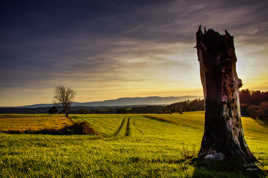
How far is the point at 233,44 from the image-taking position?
7234 millimetres

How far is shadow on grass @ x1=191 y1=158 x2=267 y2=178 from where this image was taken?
4719mm

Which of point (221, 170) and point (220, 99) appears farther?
point (220, 99)

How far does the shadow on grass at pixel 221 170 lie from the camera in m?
4.72

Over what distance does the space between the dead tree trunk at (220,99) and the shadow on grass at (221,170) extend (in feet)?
1.23

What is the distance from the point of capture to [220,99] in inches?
263

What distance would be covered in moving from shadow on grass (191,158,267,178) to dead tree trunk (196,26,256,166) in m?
0.37

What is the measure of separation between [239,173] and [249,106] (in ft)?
350

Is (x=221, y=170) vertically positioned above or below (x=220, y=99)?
below

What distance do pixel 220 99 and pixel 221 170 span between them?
2.56 meters

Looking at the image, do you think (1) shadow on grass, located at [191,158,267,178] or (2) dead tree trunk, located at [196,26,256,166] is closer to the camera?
(1) shadow on grass, located at [191,158,267,178]

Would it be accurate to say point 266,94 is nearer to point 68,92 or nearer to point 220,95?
point 68,92

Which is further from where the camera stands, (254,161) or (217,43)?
(217,43)

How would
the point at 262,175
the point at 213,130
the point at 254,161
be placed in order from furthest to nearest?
the point at 213,130, the point at 254,161, the point at 262,175

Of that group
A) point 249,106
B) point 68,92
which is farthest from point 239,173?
point 249,106
